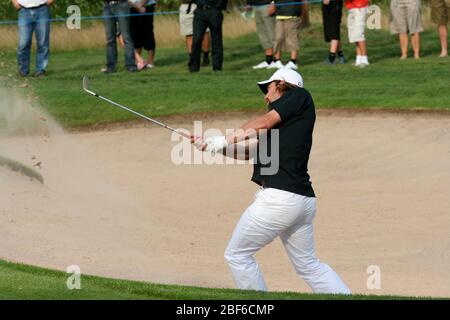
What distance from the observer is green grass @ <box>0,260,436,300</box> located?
35.6 feet

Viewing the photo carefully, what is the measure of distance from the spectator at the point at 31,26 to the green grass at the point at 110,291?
1293 cm

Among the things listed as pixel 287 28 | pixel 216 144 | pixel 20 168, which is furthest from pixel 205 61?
pixel 216 144

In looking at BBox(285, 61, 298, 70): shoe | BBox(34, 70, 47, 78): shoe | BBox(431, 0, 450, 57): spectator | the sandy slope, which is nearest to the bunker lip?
the sandy slope

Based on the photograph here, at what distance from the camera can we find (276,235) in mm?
11969

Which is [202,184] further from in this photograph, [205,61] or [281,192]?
[205,61]

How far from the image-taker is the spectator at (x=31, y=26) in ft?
80.3

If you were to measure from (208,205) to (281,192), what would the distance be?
17.9ft

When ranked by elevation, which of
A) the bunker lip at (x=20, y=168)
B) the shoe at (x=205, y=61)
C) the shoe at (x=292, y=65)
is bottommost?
the shoe at (x=205, y=61)

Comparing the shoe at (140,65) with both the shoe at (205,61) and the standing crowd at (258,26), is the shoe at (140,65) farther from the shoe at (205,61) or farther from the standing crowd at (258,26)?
the shoe at (205,61)

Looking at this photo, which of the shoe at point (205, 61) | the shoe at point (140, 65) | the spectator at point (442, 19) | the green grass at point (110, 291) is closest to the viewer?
the green grass at point (110, 291)

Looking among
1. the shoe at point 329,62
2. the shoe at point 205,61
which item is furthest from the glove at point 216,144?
the shoe at point 205,61

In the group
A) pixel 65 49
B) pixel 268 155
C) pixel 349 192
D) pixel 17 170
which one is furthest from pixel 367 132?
pixel 65 49

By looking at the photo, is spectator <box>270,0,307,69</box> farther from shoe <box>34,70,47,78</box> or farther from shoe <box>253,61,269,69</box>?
shoe <box>34,70,47,78</box>

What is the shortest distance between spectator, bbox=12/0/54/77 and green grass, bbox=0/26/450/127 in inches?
15.5
